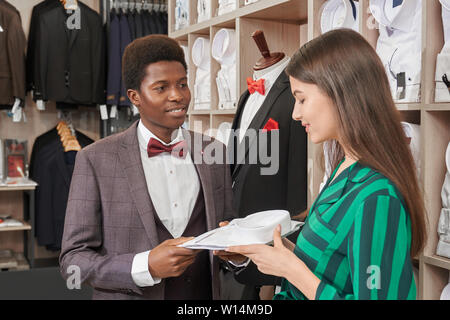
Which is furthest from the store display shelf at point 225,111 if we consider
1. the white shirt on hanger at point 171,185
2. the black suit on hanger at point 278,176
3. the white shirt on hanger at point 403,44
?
the white shirt on hanger at point 171,185

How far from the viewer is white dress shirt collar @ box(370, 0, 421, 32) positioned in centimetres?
154

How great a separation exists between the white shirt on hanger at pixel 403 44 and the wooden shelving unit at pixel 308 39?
Result: 4cm

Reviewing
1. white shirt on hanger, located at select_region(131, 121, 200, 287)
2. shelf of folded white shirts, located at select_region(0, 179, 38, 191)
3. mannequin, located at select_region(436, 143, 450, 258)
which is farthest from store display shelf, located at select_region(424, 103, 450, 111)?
shelf of folded white shirts, located at select_region(0, 179, 38, 191)

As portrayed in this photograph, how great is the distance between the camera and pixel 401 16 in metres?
1.56

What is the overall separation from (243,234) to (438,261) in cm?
70

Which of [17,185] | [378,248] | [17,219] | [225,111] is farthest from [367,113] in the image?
[17,219]

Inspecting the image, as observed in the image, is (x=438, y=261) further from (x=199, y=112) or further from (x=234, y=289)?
(x=199, y=112)

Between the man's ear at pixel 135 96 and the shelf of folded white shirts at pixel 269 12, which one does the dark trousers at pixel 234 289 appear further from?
the shelf of folded white shirts at pixel 269 12

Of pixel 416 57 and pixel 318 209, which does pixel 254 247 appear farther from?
pixel 416 57

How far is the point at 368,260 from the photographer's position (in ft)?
2.96

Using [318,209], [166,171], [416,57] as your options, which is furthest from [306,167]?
[318,209]

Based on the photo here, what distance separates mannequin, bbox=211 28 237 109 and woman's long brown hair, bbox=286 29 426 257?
153 centimetres

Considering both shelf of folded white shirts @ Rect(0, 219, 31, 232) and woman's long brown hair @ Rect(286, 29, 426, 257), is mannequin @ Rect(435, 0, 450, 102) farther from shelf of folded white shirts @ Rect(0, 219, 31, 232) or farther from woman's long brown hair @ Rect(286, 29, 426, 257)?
shelf of folded white shirts @ Rect(0, 219, 31, 232)

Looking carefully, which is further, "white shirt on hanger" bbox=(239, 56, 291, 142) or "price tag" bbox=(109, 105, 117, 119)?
"price tag" bbox=(109, 105, 117, 119)
